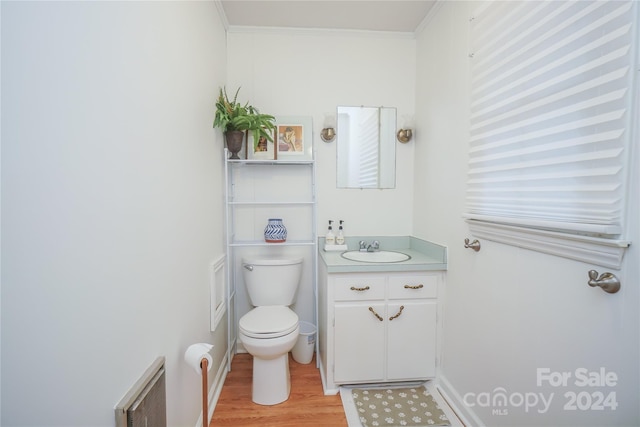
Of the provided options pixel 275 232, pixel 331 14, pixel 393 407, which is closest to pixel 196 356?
pixel 275 232

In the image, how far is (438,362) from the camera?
6.12 feet

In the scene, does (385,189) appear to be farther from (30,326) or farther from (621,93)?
(30,326)

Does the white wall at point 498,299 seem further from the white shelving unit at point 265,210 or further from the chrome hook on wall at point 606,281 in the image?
the white shelving unit at point 265,210

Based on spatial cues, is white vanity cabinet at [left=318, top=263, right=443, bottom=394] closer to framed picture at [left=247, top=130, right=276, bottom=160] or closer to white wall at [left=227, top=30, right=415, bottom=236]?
white wall at [left=227, top=30, right=415, bottom=236]

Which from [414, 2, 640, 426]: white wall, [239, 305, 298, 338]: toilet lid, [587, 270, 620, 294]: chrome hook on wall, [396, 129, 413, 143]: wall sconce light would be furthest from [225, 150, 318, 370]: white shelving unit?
[587, 270, 620, 294]: chrome hook on wall

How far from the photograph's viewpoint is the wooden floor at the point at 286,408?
1600 millimetres

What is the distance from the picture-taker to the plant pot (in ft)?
6.49

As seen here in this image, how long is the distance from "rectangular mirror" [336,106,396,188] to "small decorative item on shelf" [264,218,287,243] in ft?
1.95

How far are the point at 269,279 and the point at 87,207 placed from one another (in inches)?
58.7

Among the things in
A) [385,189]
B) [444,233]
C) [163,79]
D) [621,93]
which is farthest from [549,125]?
[163,79]

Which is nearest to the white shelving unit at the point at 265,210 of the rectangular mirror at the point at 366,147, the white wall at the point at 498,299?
the rectangular mirror at the point at 366,147

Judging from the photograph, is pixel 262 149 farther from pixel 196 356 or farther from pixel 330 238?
pixel 196 356

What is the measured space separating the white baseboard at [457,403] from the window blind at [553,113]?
3.49 ft

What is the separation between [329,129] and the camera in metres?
2.25
